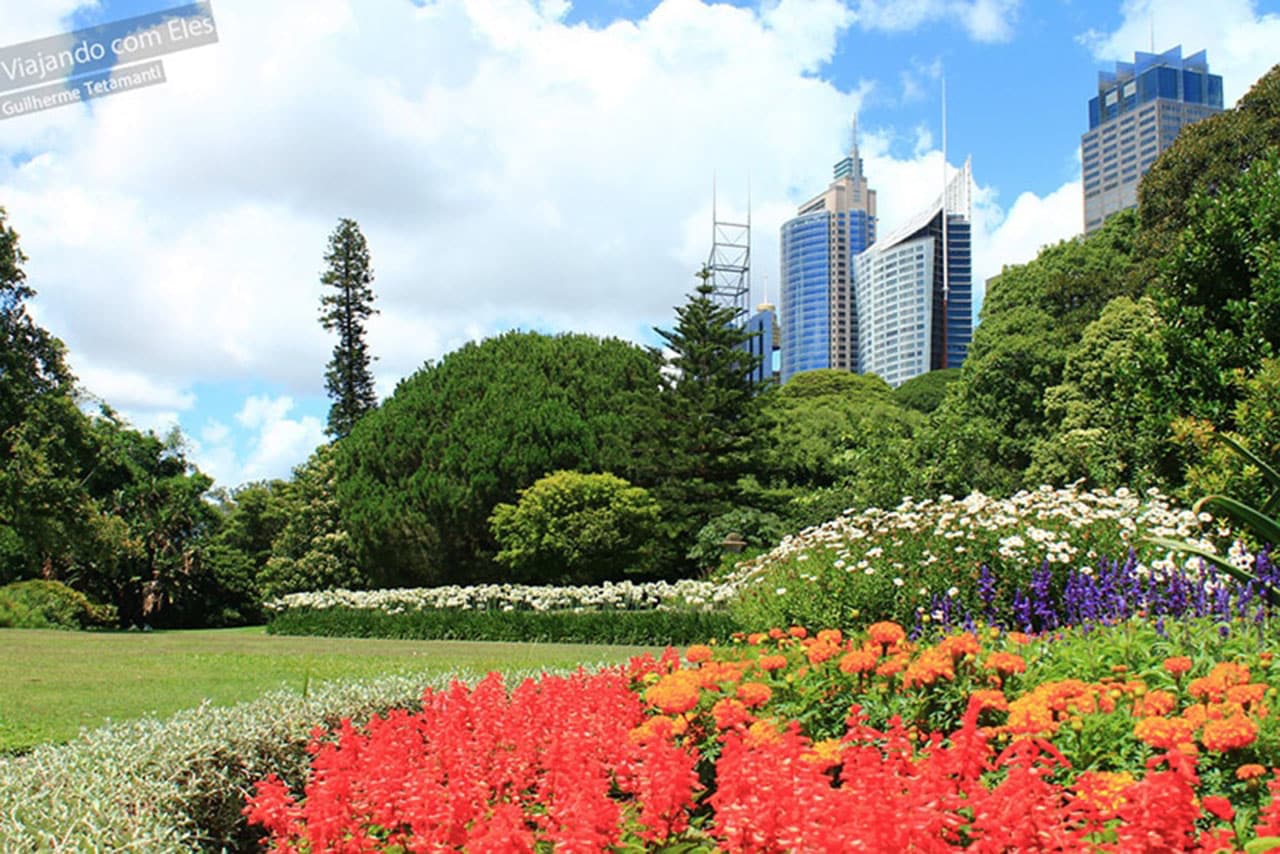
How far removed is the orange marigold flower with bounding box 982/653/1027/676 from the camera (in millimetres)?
3678

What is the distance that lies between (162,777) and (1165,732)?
327cm

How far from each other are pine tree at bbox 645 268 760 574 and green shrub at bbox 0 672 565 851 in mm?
15535

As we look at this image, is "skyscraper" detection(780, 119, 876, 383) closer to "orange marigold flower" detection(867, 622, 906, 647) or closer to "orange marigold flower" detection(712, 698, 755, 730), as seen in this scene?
"orange marigold flower" detection(867, 622, 906, 647)

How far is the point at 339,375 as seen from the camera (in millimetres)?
30266

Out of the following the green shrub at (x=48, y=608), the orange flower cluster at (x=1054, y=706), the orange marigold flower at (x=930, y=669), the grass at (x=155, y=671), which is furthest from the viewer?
the green shrub at (x=48, y=608)

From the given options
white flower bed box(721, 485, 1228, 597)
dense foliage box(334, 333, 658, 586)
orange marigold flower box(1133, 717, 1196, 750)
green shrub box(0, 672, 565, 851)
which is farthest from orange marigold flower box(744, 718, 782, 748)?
dense foliage box(334, 333, 658, 586)

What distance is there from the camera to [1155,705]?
3127 mm

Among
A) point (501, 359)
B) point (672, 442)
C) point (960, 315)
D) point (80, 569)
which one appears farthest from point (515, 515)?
point (960, 315)

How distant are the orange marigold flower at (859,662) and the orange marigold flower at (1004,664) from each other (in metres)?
0.43

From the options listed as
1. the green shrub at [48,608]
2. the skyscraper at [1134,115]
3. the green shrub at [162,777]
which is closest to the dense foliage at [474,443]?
the green shrub at [48,608]

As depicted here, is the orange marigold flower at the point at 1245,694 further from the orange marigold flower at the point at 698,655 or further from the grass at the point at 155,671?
the grass at the point at 155,671

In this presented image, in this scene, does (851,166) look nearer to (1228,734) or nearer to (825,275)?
(825,275)

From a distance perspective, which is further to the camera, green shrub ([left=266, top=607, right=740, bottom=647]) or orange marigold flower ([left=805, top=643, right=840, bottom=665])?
green shrub ([left=266, top=607, right=740, bottom=647])

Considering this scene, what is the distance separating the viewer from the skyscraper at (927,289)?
7262 cm
